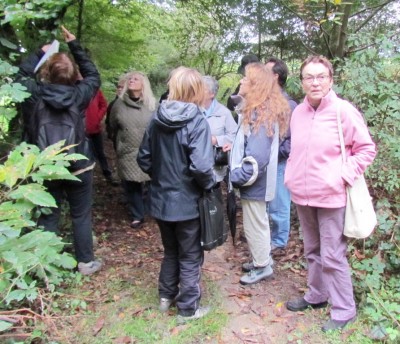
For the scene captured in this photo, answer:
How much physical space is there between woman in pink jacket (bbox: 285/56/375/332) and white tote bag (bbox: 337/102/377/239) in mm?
41

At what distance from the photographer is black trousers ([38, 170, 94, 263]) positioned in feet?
12.8

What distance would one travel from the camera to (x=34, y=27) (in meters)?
4.16

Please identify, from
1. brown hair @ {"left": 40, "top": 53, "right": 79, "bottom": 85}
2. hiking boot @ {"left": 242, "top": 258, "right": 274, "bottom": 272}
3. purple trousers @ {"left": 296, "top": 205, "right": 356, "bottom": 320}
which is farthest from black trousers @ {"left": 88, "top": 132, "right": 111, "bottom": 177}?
purple trousers @ {"left": 296, "top": 205, "right": 356, "bottom": 320}

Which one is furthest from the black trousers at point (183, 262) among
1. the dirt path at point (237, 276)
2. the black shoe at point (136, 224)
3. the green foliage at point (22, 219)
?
the black shoe at point (136, 224)

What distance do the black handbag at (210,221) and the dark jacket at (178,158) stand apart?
2.4 inches

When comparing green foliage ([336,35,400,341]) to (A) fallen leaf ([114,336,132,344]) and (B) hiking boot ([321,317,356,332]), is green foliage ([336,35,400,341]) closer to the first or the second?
(B) hiking boot ([321,317,356,332])

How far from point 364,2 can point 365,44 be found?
68.4 inches

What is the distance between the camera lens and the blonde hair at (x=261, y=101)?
141 inches

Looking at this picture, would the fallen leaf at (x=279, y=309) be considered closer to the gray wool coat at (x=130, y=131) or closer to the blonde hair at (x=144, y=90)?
the gray wool coat at (x=130, y=131)

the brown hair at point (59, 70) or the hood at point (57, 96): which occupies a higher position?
the brown hair at point (59, 70)

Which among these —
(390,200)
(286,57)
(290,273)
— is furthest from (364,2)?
(290,273)

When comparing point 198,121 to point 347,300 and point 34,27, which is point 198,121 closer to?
point 347,300

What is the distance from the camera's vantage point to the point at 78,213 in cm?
409

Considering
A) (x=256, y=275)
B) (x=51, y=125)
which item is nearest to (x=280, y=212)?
(x=256, y=275)
